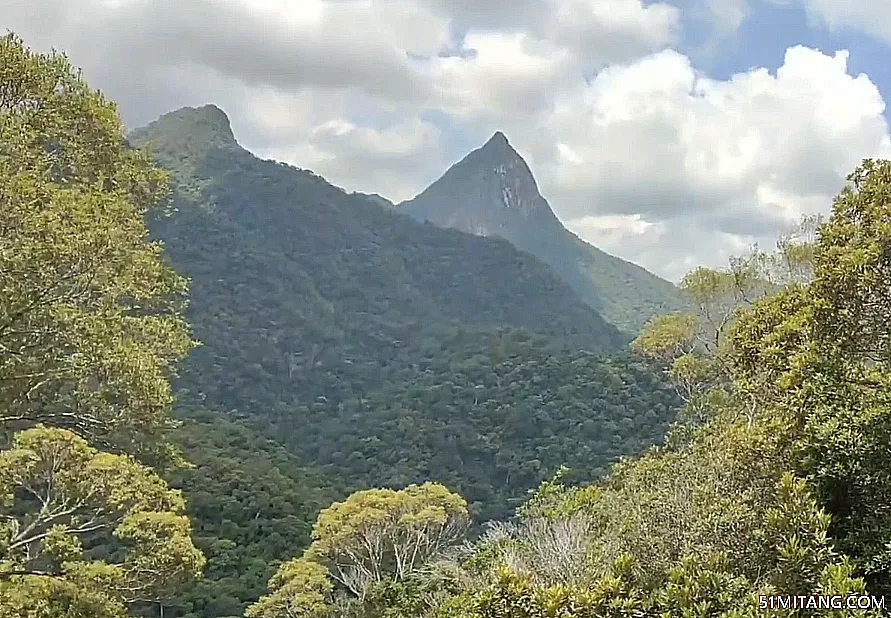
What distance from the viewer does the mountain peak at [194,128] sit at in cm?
9200

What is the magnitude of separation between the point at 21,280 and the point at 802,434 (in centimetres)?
475

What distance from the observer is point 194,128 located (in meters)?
94.1

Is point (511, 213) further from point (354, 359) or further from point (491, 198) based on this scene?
point (354, 359)

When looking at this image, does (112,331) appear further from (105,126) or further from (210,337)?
(210,337)

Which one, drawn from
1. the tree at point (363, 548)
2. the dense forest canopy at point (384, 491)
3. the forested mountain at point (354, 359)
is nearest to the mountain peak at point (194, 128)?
the forested mountain at point (354, 359)

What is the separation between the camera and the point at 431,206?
13512 cm

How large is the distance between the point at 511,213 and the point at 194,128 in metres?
55.2

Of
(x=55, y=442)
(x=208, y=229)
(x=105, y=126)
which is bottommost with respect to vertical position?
(x=55, y=442)

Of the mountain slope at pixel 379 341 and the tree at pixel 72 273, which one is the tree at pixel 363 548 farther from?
→ the mountain slope at pixel 379 341

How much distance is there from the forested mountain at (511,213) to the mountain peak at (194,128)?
1502 inches

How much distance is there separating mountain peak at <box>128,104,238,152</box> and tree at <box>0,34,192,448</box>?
89837mm

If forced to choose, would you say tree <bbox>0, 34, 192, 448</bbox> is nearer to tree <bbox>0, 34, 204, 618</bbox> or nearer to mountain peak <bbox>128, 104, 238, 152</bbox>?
Answer: tree <bbox>0, 34, 204, 618</bbox>

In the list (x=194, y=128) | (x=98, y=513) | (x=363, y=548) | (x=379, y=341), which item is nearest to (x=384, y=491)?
(x=363, y=548)

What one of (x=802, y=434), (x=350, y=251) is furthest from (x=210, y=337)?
(x=802, y=434)
